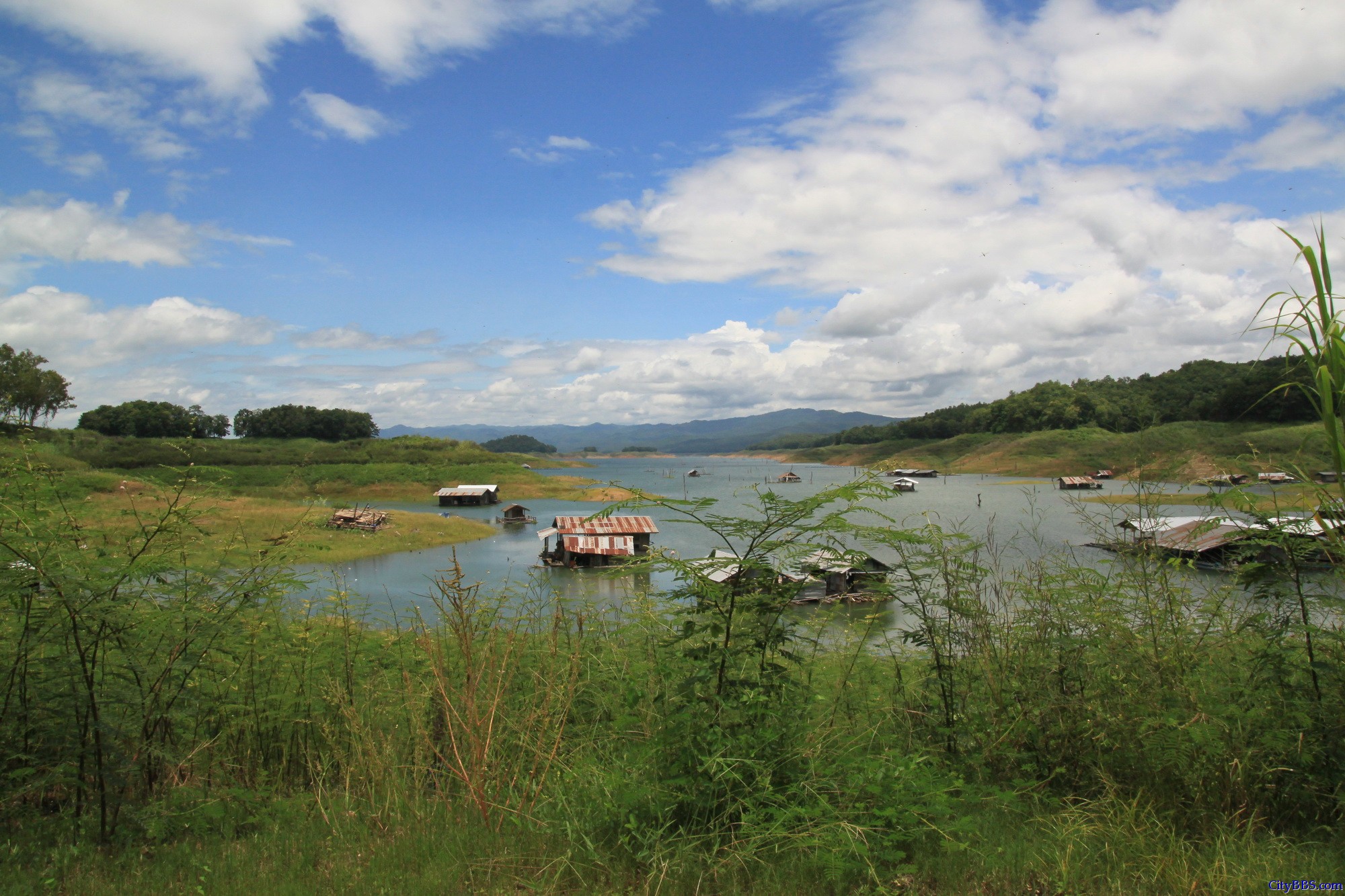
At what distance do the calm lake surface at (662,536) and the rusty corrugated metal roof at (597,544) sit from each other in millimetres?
1870

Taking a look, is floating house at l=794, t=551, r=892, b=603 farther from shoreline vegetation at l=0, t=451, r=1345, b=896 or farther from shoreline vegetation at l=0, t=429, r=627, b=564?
shoreline vegetation at l=0, t=429, r=627, b=564

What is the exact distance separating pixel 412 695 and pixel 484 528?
43.6 meters

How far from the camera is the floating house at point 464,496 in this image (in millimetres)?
63500

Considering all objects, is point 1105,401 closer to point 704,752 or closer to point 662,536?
point 662,536

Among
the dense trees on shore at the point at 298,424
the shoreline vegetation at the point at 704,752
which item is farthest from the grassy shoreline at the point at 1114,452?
the dense trees on shore at the point at 298,424

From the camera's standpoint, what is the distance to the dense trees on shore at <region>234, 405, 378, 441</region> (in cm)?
10225

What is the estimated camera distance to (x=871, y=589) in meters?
5.11

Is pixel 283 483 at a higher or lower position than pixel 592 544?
higher

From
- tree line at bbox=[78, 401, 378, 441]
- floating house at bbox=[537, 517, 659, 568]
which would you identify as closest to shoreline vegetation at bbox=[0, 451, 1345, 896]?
floating house at bbox=[537, 517, 659, 568]

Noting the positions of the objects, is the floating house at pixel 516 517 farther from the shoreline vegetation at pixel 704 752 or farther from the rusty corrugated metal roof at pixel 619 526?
the shoreline vegetation at pixel 704 752

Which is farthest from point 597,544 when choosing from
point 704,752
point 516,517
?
point 704,752

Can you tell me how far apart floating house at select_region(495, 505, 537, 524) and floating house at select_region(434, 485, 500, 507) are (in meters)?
10.0

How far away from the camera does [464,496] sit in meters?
63.7

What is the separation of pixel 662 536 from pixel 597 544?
540 inches
